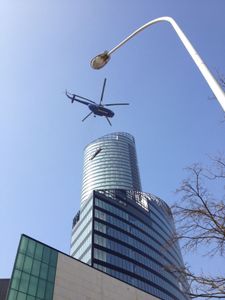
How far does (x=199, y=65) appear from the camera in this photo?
5.62 meters

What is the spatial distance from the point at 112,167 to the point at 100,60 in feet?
405

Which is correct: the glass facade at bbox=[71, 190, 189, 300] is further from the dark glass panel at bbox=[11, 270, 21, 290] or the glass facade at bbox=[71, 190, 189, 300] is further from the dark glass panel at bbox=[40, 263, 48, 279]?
the dark glass panel at bbox=[11, 270, 21, 290]

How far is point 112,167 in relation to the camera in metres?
131

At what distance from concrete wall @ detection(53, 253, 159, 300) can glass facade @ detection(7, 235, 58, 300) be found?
88 cm

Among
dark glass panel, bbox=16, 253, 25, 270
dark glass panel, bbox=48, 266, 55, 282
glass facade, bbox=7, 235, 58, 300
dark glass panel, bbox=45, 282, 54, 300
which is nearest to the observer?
glass facade, bbox=7, 235, 58, 300

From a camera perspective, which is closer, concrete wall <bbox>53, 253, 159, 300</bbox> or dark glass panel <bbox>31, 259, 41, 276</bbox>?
dark glass panel <bbox>31, 259, 41, 276</bbox>

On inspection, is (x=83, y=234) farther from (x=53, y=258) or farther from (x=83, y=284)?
(x=53, y=258)

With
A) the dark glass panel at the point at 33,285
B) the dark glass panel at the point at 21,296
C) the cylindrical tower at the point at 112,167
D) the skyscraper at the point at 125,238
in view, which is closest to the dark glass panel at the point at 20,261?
the dark glass panel at the point at 33,285

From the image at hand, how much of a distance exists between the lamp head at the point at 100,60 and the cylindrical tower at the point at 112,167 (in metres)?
115

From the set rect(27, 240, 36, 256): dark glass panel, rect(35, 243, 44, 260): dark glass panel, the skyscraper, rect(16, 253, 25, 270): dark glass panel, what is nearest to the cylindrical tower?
the skyscraper

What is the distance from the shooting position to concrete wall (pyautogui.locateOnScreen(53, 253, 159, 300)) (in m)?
31.3

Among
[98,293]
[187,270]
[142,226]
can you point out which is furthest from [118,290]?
[142,226]

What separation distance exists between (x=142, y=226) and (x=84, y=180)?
47.9 meters

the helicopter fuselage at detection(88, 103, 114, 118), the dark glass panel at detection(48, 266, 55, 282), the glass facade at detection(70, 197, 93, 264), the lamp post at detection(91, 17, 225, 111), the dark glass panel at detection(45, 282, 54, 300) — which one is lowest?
the lamp post at detection(91, 17, 225, 111)
